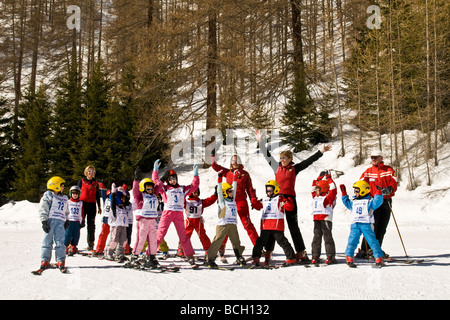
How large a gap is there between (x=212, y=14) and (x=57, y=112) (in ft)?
→ 37.2

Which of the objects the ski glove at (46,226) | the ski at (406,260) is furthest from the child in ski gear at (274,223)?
the ski glove at (46,226)

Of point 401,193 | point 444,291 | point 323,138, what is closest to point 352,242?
point 444,291

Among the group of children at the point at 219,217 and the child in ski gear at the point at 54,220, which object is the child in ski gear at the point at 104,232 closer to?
the group of children at the point at 219,217

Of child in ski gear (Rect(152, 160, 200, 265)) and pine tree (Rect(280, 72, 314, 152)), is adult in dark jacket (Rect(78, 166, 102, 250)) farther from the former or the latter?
pine tree (Rect(280, 72, 314, 152))

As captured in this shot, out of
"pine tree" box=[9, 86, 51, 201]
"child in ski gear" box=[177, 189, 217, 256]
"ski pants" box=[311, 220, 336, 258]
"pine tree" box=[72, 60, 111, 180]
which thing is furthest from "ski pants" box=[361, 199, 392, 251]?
"pine tree" box=[9, 86, 51, 201]

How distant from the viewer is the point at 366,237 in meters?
6.95

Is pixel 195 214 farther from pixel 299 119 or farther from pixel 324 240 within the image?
pixel 299 119

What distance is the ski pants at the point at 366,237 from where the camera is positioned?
682 cm

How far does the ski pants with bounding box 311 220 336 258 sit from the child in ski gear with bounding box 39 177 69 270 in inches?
165

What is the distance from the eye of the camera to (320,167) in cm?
2114

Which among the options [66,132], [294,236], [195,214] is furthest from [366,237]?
[66,132]

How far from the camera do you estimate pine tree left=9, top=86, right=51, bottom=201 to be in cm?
2230

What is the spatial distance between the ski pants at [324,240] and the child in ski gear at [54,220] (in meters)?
4.19

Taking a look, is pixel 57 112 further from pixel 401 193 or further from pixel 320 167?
pixel 401 193
